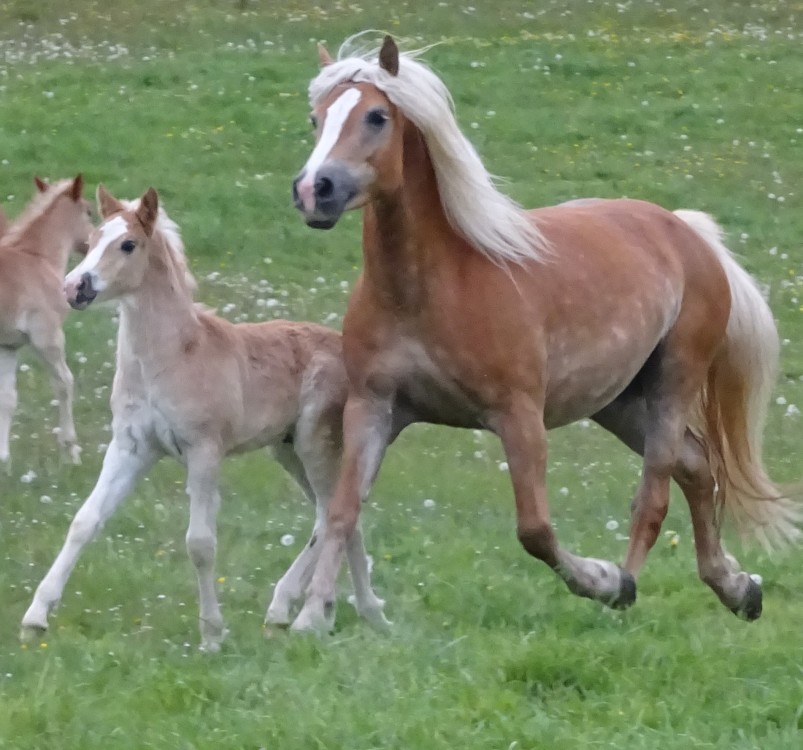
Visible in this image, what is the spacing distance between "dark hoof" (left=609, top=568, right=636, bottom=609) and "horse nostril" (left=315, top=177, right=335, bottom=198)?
6.57 feet

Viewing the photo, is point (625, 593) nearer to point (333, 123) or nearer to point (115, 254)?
point (333, 123)

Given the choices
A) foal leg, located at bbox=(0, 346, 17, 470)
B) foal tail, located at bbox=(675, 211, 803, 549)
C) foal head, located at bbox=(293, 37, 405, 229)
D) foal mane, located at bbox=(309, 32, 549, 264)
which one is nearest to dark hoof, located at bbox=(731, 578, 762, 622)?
foal tail, located at bbox=(675, 211, 803, 549)

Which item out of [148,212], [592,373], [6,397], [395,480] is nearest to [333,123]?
[148,212]

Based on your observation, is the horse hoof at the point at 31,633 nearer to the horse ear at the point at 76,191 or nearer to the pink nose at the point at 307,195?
the pink nose at the point at 307,195

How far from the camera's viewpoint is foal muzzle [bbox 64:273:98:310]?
614 centimetres

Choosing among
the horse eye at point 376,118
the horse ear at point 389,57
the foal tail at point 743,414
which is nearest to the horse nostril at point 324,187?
the horse eye at point 376,118

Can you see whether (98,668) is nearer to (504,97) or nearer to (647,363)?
(647,363)

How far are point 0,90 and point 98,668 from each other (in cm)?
1508

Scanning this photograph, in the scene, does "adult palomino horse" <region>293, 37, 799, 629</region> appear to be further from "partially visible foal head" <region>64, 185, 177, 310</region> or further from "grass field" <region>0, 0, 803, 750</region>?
"partially visible foal head" <region>64, 185, 177, 310</region>

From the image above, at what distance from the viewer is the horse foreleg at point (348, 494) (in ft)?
19.1

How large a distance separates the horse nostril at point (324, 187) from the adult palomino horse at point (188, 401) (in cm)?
126

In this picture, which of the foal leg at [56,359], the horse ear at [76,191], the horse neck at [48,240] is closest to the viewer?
the foal leg at [56,359]

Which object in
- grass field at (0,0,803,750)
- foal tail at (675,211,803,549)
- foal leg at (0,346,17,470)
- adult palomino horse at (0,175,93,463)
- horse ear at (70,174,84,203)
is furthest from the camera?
horse ear at (70,174,84,203)

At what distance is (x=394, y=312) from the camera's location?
5898mm
